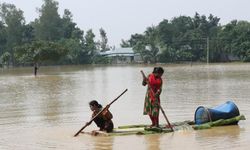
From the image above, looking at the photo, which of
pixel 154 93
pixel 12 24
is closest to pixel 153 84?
pixel 154 93

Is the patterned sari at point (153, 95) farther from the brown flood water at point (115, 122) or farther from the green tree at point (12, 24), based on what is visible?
the green tree at point (12, 24)

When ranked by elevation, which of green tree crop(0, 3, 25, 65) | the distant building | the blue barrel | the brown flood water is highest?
green tree crop(0, 3, 25, 65)

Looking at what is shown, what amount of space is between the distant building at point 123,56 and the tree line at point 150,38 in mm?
2979

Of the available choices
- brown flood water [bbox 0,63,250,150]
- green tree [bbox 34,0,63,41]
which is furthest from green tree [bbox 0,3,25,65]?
brown flood water [bbox 0,63,250,150]

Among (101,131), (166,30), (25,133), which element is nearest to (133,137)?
(101,131)

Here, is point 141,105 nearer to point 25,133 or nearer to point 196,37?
point 25,133

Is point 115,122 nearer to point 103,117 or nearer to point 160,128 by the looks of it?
point 103,117

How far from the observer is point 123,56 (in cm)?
9488

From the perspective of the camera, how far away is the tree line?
270ft

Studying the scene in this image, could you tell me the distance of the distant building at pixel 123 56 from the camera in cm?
9294

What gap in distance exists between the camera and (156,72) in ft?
33.4

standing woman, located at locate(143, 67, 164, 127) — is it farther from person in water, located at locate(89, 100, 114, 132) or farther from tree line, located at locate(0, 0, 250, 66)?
tree line, located at locate(0, 0, 250, 66)

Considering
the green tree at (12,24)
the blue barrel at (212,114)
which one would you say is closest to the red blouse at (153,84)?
the blue barrel at (212,114)

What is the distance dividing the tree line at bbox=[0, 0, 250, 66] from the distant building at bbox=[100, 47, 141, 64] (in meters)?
2.98
